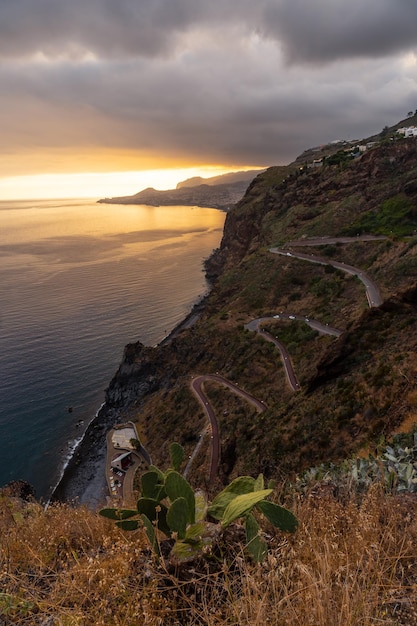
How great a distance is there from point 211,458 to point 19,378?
41.5 metres

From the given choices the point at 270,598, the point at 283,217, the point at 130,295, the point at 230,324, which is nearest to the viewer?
the point at 270,598

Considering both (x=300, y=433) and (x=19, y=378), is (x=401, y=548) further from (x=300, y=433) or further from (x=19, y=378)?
(x=19, y=378)

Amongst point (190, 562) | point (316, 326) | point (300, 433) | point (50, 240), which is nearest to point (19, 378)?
point (316, 326)

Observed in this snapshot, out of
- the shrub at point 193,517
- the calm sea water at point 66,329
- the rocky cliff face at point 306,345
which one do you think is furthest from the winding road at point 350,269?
the shrub at point 193,517

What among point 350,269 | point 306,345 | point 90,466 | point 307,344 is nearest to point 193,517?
point 306,345

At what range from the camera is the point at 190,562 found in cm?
372

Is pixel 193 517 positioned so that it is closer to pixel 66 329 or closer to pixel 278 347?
pixel 278 347

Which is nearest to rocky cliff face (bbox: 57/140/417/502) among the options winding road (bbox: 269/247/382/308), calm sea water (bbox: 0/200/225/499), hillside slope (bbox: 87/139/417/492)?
hillside slope (bbox: 87/139/417/492)

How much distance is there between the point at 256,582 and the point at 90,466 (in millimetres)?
44693

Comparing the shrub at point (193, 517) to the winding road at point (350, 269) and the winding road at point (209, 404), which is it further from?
the winding road at point (350, 269)

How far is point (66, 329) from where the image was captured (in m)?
73.2

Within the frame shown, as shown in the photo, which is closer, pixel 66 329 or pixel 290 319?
pixel 290 319

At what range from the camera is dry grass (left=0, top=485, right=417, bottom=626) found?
2934 mm

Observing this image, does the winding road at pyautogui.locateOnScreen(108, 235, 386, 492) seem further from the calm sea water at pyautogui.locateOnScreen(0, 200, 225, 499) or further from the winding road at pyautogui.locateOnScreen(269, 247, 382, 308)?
the calm sea water at pyautogui.locateOnScreen(0, 200, 225, 499)
